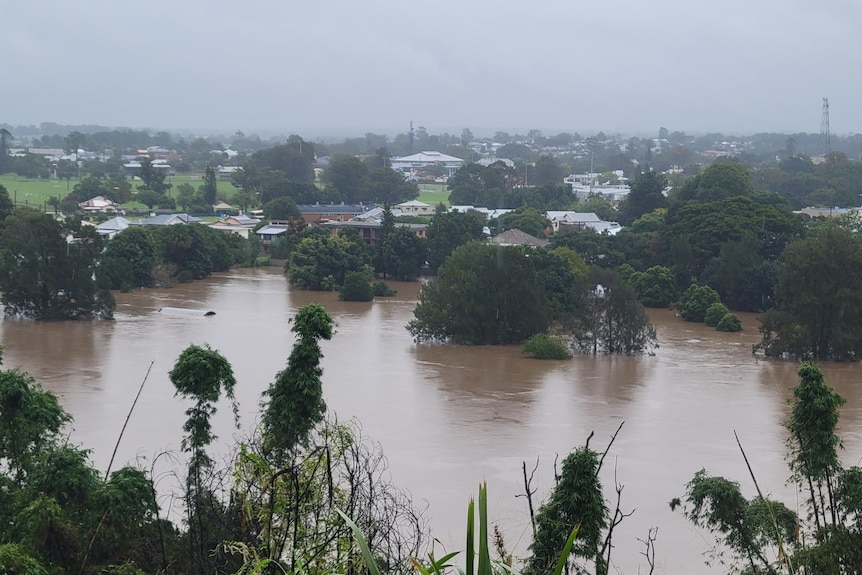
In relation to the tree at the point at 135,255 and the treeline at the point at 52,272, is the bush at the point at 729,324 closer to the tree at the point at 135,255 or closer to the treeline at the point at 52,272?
the treeline at the point at 52,272

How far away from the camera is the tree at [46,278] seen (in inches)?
598

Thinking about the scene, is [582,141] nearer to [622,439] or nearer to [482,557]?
[622,439]

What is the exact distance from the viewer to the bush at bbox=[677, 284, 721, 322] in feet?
54.2

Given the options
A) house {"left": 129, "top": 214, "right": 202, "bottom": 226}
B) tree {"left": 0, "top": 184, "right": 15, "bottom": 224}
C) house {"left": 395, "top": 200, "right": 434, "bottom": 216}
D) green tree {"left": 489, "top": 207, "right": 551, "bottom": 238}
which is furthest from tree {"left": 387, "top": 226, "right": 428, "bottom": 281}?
house {"left": 395, "top": 200, "right": 434, "bottom": 216}

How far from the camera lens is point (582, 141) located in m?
72.9

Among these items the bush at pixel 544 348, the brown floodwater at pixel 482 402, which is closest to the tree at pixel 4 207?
the brown floodwater at pixel 482 402

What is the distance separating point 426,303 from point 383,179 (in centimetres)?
2026

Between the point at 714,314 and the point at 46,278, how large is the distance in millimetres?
8311

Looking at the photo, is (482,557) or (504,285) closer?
(482,557)

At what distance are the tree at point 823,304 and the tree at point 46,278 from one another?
7988 mm

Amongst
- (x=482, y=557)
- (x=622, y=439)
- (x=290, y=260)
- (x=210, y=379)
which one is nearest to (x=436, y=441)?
(x=622, y=439)

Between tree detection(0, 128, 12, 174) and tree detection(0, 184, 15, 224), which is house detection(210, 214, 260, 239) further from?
tree detection(0, 128, 12, 174)

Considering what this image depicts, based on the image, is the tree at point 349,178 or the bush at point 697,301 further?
the tree at point 349,178

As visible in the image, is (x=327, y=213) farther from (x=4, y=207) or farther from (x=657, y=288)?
(x=657, y=288)
